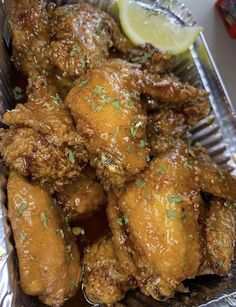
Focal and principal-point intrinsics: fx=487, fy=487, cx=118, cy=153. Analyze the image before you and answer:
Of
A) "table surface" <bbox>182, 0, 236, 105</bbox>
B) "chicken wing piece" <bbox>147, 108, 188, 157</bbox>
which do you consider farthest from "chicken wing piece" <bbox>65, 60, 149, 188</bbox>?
"table surface" <bbox>182, 0, 236, 105</bbox>

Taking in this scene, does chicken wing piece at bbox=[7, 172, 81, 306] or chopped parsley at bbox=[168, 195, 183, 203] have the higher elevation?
chopped parsley at bbox=[168, 195, 183, 203]

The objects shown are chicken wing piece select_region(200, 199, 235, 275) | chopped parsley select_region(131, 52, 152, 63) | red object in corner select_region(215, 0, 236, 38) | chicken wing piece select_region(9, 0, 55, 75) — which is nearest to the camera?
chicken wing piece select_region(200, 199, 235, 275)

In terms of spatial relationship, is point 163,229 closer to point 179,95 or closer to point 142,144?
point 142,144

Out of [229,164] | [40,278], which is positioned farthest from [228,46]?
[40,278]

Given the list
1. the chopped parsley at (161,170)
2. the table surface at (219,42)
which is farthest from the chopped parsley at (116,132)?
the table surface at (219,42)

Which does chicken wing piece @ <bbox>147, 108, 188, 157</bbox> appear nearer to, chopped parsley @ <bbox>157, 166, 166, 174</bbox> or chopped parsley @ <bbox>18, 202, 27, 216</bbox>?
chopped parsley @ <bbox>157, 166, 166, 174</bbox>
